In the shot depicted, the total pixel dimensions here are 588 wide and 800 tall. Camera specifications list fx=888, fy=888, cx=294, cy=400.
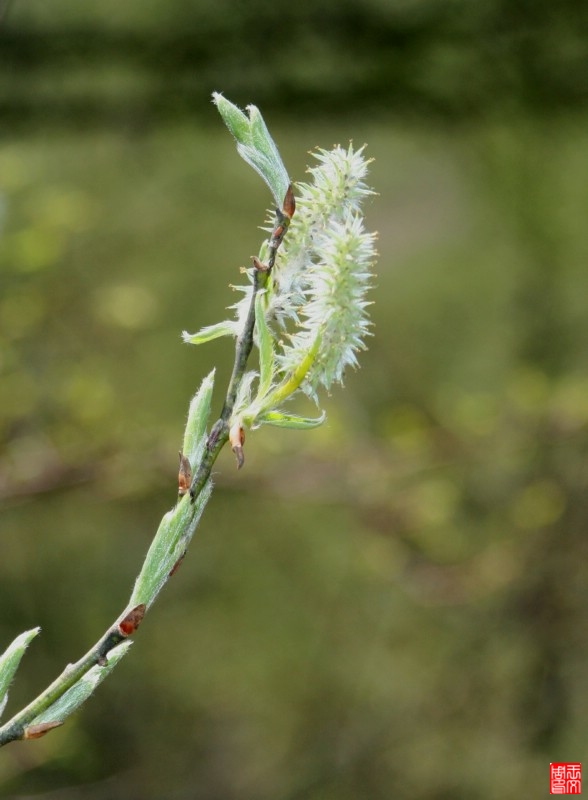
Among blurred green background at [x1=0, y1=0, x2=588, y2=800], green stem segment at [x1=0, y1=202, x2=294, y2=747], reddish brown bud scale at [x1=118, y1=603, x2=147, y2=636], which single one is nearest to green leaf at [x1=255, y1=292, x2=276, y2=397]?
green stem segment at [x1=0, y1=202, x2=294, y2=747]

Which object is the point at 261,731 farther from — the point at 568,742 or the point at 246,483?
the point at 246,483

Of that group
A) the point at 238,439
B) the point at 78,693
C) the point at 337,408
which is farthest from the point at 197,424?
the point at 337,408

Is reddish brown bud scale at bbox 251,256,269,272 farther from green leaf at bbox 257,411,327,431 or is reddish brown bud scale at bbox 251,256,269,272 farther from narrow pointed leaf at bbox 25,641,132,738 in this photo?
narrow pointed leaf at bbox 25,641,132,738

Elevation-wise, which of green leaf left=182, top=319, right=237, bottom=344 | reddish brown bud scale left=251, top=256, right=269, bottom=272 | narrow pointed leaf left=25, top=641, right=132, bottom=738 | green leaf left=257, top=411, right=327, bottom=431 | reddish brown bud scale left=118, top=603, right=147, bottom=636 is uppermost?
reddish brown bud scale left=251, top=256, right=269, bottom=272

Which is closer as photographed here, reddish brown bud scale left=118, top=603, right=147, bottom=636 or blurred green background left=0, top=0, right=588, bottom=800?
reddish brown bud scale left=118, top=603, right=147, bottom=636

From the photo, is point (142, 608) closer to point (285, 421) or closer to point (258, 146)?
point (285, 421)

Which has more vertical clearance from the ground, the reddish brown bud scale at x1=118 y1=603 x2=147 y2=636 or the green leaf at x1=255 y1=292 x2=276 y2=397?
the green leaf at x1=255 y1=292 x2=276 y2=397

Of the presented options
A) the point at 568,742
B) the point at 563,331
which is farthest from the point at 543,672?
the point at 563,331
